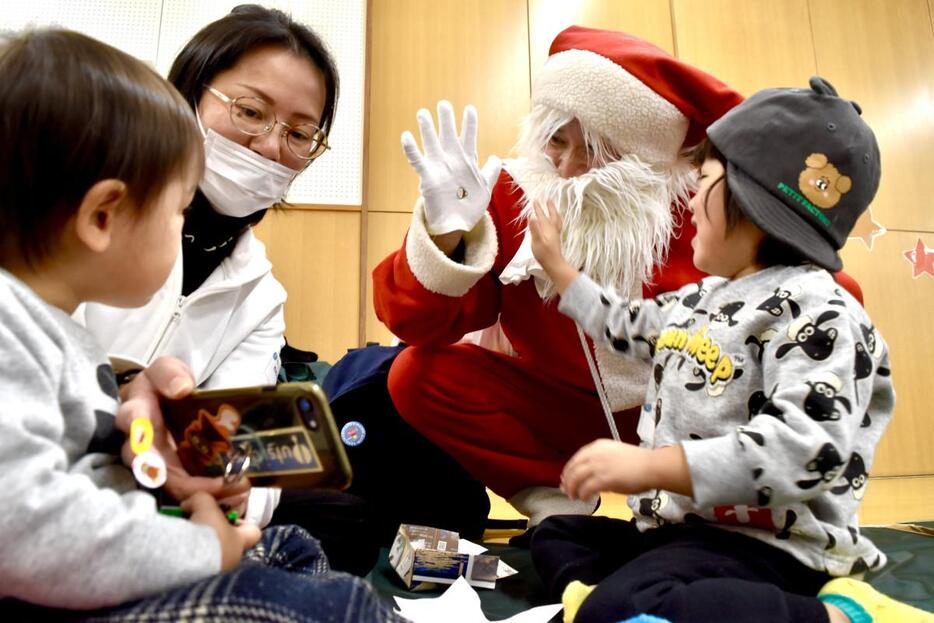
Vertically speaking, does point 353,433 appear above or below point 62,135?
below

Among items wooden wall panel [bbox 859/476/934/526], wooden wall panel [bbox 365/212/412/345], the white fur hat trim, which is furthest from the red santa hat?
wooden wall panel [bbox 365/212/412/345]

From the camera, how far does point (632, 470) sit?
2.14ft

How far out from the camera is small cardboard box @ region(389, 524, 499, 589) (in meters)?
0.95

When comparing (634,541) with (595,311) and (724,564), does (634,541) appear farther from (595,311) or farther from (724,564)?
(595,311)

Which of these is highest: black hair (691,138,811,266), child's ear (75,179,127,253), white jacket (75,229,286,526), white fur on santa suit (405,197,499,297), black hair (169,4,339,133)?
black hair (169,4,339,133)

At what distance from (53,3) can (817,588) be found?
302 cm

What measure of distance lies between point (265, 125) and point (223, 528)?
2.39ft

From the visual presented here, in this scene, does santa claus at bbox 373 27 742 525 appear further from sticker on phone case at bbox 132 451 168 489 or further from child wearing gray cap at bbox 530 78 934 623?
sticker on phone case at bbox 132 451 168 489

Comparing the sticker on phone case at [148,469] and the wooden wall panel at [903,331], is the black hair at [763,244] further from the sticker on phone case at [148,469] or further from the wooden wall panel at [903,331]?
the wooden wall panel at [903,331]

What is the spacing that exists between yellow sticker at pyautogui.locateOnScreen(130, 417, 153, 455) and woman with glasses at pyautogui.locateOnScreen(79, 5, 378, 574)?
0.46 meters

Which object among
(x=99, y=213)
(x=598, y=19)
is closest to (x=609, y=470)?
(x=99, y=213)

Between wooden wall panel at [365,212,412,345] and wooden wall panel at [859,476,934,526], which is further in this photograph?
wooden wall panel at [365,212,412,345]

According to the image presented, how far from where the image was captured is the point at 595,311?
0.95 meters

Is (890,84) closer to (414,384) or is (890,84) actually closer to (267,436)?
(414,384)
